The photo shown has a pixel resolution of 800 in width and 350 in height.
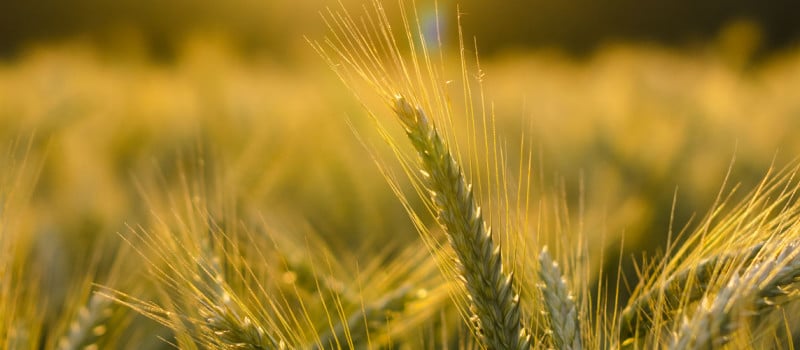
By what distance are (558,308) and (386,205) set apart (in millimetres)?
690

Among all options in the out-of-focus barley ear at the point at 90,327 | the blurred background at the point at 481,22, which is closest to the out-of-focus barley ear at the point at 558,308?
the out-of-focus barley ear at the point at 90,327

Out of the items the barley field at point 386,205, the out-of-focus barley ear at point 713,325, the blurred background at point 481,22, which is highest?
the out-of-focus barley ear at point 713,325

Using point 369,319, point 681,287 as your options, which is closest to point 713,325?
point 681,287

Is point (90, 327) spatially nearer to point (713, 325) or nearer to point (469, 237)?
point (469, 237)

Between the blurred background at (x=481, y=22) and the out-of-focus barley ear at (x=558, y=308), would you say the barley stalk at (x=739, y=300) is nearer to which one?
the out-of-focus barley ear at (x=558, y=308)

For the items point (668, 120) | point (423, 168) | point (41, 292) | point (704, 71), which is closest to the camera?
point (423, 168)

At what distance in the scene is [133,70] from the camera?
87.0 inches

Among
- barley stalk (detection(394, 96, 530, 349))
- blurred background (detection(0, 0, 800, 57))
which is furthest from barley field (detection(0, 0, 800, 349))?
blurred background (detection(0, 0, 800, 57))

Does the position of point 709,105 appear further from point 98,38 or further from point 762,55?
point 98,38

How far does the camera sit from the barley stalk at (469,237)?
1.41 feet

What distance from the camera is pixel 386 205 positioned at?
1.17 meters

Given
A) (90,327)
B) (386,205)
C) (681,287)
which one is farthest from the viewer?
(386,205)

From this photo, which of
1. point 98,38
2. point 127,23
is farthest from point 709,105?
point 98,38

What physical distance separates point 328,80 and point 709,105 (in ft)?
2.85
